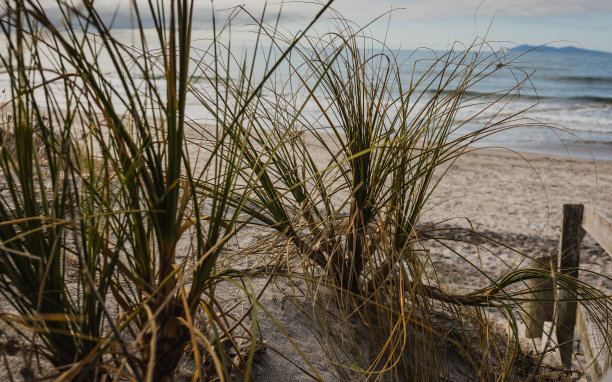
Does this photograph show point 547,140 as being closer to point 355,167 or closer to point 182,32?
point 355,167

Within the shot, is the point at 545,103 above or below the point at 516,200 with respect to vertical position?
above

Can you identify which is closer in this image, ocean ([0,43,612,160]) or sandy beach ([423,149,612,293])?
ocean ([0,43,612,160])

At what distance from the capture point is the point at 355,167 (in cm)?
184

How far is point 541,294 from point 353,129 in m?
2.67

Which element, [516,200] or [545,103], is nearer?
[516,200]

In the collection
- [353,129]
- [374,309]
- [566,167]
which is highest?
[353,129]

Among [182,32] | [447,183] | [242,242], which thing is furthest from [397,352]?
[447,183]

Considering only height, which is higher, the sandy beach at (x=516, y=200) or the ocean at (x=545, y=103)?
the ocean at (x=545, y=103)

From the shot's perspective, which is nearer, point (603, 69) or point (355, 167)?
point (355, 167)

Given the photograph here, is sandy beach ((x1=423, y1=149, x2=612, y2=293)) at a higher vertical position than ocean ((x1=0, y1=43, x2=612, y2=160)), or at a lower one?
lower

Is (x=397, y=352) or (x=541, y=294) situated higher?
(x=397, y=352)

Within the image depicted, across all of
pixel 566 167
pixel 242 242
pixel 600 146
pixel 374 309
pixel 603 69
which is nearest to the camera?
pixel 374 309

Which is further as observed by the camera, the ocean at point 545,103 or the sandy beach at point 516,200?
the sandy beach at point 516,200

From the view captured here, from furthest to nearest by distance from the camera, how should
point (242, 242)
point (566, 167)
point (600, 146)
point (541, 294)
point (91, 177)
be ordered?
point (600, 146) → point (566, 167) → point (541, 294) → point (242, 242) → point (91, 177)
